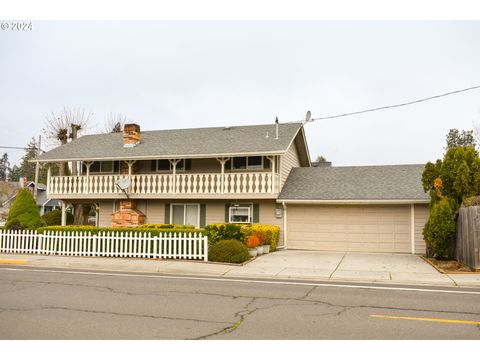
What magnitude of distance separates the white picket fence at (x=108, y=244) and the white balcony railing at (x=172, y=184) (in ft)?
16.7

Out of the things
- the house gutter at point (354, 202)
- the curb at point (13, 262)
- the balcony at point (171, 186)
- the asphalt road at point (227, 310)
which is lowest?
the curb at point (13, 262)

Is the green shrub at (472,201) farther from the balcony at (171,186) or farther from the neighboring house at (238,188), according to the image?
the balcony at (171,186)

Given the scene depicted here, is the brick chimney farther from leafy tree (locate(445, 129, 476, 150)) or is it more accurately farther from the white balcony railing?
leafy tree (locate(445, 129, 476, 150))

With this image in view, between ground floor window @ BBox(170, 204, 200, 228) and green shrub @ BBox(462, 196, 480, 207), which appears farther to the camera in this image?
ground floor window @ BBox(170, 204, 200, 228)

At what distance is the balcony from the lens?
818 inches

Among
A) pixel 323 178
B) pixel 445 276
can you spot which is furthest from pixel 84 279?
pixel 323 178

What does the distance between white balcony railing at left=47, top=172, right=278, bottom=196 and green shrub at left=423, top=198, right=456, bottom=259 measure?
755cm

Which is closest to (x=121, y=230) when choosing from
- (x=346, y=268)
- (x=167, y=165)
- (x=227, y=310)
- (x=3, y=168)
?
(x=167, y=165)

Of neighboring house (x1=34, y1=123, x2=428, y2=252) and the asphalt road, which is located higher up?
neighboring house (x1=34, y1=123, x2=428, y2=252)

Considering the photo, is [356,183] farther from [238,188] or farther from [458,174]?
[458,174]

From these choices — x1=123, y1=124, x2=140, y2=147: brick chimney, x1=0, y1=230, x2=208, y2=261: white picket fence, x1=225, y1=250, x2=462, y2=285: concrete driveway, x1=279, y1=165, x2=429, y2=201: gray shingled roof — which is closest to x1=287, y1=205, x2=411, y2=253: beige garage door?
x1=279, y1=165, x2=429, y2=201: gray shingled roof

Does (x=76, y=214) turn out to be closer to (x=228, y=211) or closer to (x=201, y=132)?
(x=201, y=132)

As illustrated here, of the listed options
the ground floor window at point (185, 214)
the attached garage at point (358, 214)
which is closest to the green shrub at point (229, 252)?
the attached garage at point (358, 214)

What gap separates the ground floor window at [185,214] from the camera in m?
22.8
